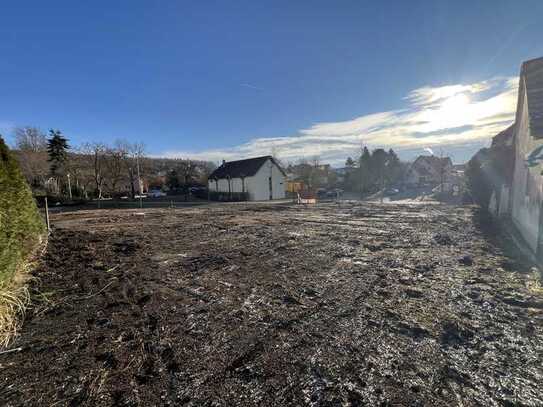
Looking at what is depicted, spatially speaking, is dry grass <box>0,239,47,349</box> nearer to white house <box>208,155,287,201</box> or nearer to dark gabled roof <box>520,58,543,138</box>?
dark gabled roof <box>520,58,543,138</box>

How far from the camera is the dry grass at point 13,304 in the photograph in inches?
146

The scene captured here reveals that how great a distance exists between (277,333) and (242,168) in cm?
3826

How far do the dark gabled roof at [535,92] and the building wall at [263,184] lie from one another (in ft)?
96.0

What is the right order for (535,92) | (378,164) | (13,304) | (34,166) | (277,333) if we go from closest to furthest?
(277,333), (13,304), (535,92), (34,166), (378,164)

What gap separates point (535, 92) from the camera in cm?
1002

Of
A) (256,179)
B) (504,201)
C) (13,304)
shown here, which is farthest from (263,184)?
(13,304)

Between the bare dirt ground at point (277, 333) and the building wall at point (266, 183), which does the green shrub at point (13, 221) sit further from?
the building wall at point (266, 183)

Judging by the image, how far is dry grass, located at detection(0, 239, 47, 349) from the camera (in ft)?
12.1

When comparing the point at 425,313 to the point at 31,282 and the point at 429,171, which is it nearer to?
the point at 31,282

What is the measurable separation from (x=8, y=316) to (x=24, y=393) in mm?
1907

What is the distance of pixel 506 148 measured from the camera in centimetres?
1962

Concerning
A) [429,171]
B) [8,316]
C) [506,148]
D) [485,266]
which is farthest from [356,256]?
[429,171]

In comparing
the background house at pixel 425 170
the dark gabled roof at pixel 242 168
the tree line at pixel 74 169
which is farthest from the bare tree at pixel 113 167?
the background house at pixel 425 170

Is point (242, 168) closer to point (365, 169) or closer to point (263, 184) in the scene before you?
point (263, 184)
